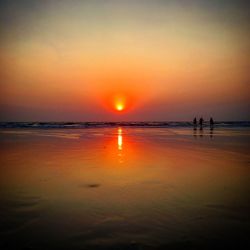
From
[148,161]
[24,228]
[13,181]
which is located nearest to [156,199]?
[24,228]

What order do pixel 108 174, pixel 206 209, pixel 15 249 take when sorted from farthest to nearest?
pixel 108 174
pixel 206 209
pixel 15 249

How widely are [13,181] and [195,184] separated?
4876 mm

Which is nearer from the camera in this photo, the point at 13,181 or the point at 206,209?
the point at 206,209

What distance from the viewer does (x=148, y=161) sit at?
10133 mm

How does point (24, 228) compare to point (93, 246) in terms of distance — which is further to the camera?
point (24, 228)

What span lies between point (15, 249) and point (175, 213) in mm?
2619

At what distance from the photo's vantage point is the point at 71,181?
6973mm

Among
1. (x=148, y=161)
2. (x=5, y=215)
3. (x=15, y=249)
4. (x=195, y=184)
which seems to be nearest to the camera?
(x=15, y=249)

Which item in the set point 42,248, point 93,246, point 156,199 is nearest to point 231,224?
point 156,199

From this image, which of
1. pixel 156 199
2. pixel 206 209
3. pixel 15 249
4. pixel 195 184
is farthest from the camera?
pixel 195 184

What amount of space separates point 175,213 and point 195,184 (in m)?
2.30

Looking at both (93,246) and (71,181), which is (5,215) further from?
(71,181)

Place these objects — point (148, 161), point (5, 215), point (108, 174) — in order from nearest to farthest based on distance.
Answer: point (5, 215) < point (108, 174) < point (148, 161)

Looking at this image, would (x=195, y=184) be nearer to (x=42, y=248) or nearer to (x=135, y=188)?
(x=135, y=188)
